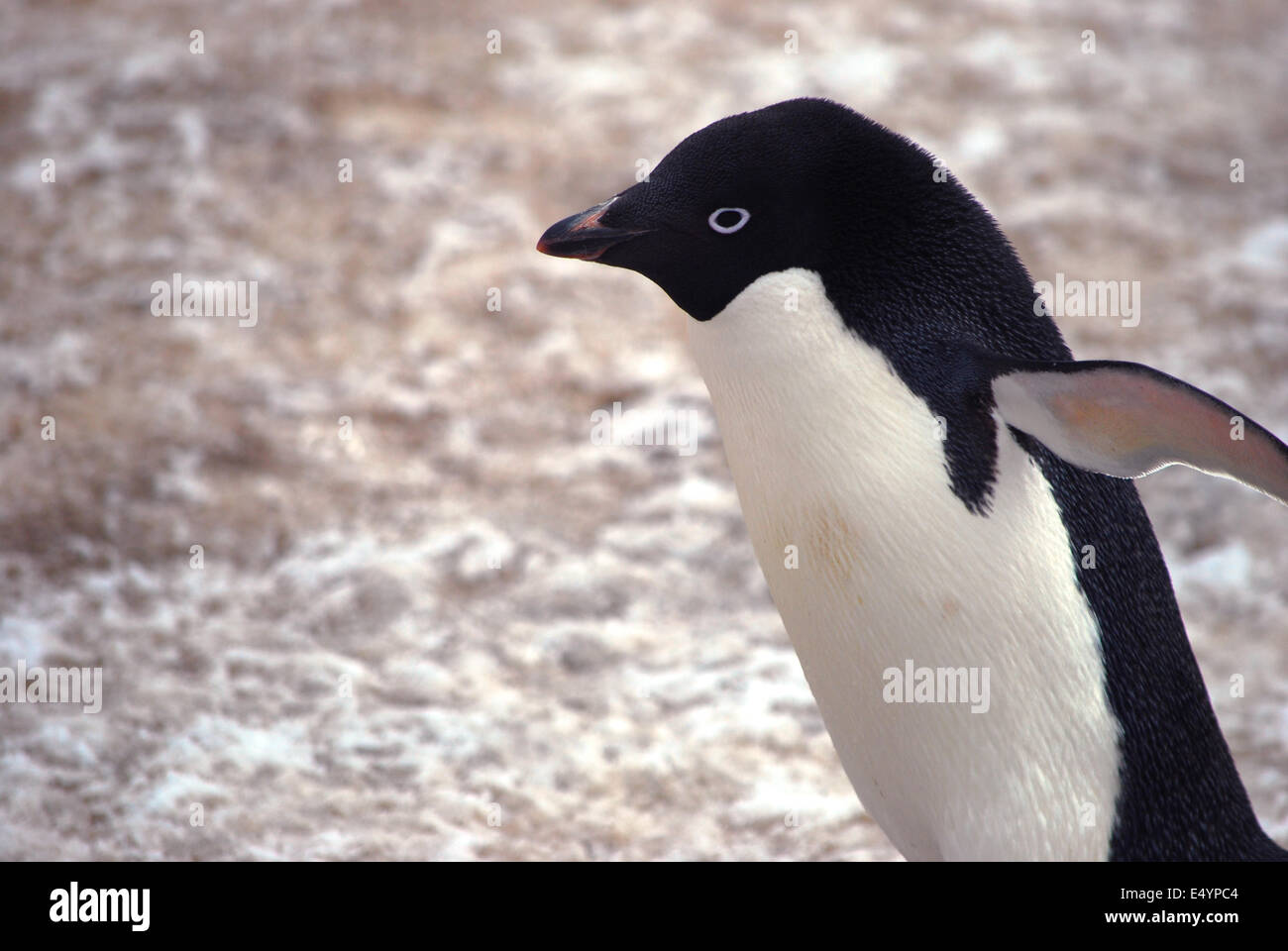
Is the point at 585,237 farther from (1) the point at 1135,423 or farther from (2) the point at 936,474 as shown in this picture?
(1) the point at 1135,423

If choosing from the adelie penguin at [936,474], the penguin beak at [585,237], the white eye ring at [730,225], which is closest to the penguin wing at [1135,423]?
the adelie penguin at [936,474]

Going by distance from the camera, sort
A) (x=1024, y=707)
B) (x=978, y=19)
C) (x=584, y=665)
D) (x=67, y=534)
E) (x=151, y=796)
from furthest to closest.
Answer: (x=978, y=19) → (x=67, y=534) → (x=584, y=665) → (x=151, y=796) → (x=1024, y=707)

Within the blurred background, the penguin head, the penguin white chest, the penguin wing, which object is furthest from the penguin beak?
the blurred background

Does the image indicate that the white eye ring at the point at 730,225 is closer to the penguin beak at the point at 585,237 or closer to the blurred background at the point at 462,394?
the penguin beak at the point at 585,237

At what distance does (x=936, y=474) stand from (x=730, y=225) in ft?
1.10

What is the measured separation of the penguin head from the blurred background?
95 centimetres

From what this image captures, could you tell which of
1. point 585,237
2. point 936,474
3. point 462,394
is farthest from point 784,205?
point 462,394

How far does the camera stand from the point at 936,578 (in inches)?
54.6

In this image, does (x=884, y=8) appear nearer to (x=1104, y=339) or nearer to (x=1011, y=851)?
(x=1104, y=339)

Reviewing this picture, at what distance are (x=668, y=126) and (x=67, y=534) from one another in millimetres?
2140

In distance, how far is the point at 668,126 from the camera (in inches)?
155
